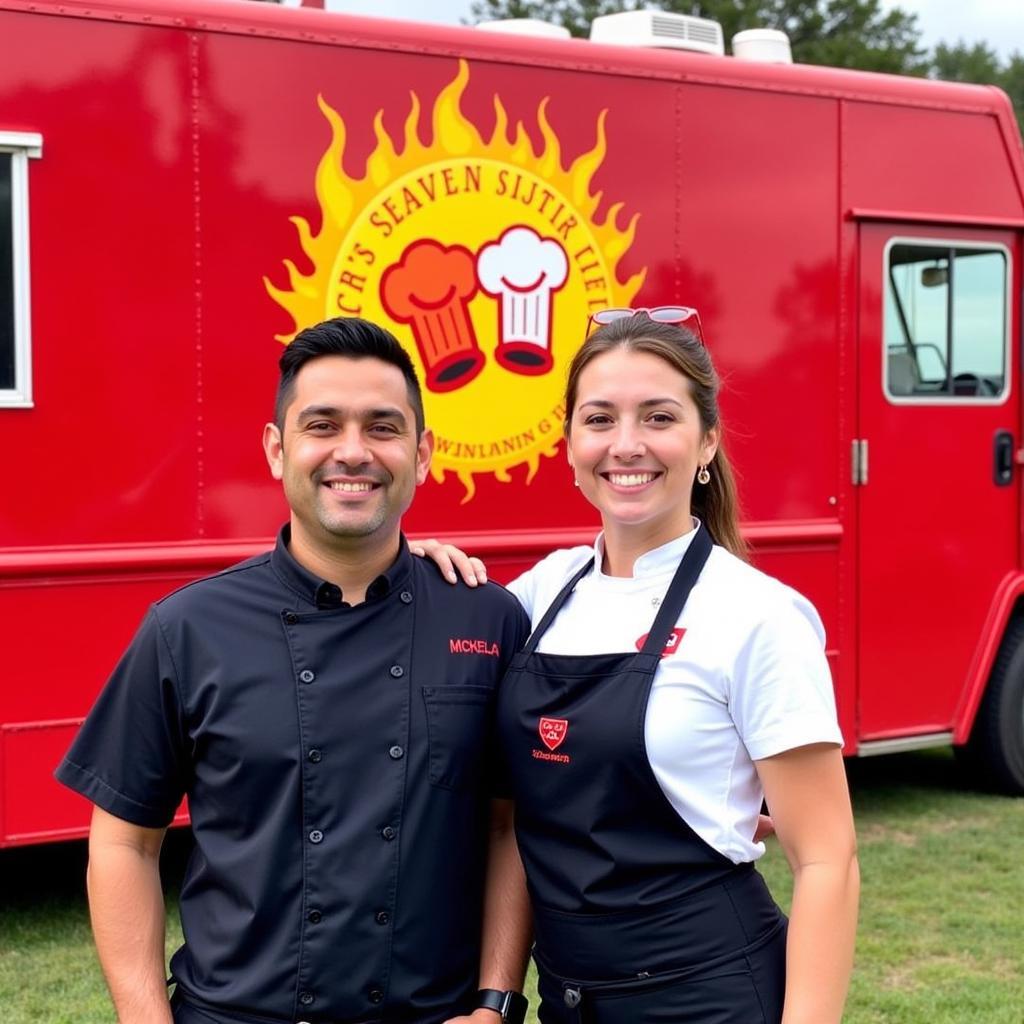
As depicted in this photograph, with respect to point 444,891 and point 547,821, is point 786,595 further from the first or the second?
point 444,891

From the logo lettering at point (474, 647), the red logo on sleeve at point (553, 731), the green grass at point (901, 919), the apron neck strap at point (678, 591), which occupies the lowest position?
the green grass at point (901, 919)

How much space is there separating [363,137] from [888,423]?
2.47 meters

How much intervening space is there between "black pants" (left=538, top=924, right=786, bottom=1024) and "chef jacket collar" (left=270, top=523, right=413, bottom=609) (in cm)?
66

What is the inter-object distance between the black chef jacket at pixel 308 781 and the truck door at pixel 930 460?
159 inches

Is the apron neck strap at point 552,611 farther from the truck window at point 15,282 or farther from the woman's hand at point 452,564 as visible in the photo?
the truck window at point 15,282

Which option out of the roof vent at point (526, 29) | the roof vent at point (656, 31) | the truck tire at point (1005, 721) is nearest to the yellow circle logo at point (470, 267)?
the roof vent at point (526, 29)

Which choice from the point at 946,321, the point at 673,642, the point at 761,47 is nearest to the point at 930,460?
the point at 946,321

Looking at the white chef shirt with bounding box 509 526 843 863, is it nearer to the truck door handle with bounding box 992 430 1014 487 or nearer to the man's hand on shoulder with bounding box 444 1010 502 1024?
the man's hand on shoulder with bounding box 444 1010 502 1024

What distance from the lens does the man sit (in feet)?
6.99

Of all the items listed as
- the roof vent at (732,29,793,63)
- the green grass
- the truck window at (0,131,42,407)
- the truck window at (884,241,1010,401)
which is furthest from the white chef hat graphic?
the green grass

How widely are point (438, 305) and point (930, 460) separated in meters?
2.32

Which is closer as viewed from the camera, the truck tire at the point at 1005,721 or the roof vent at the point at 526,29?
the roof vent at the point at 526,29

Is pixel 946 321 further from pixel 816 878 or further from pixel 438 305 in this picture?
pixel 816 878

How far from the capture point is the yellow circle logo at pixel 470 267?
16.1ft
